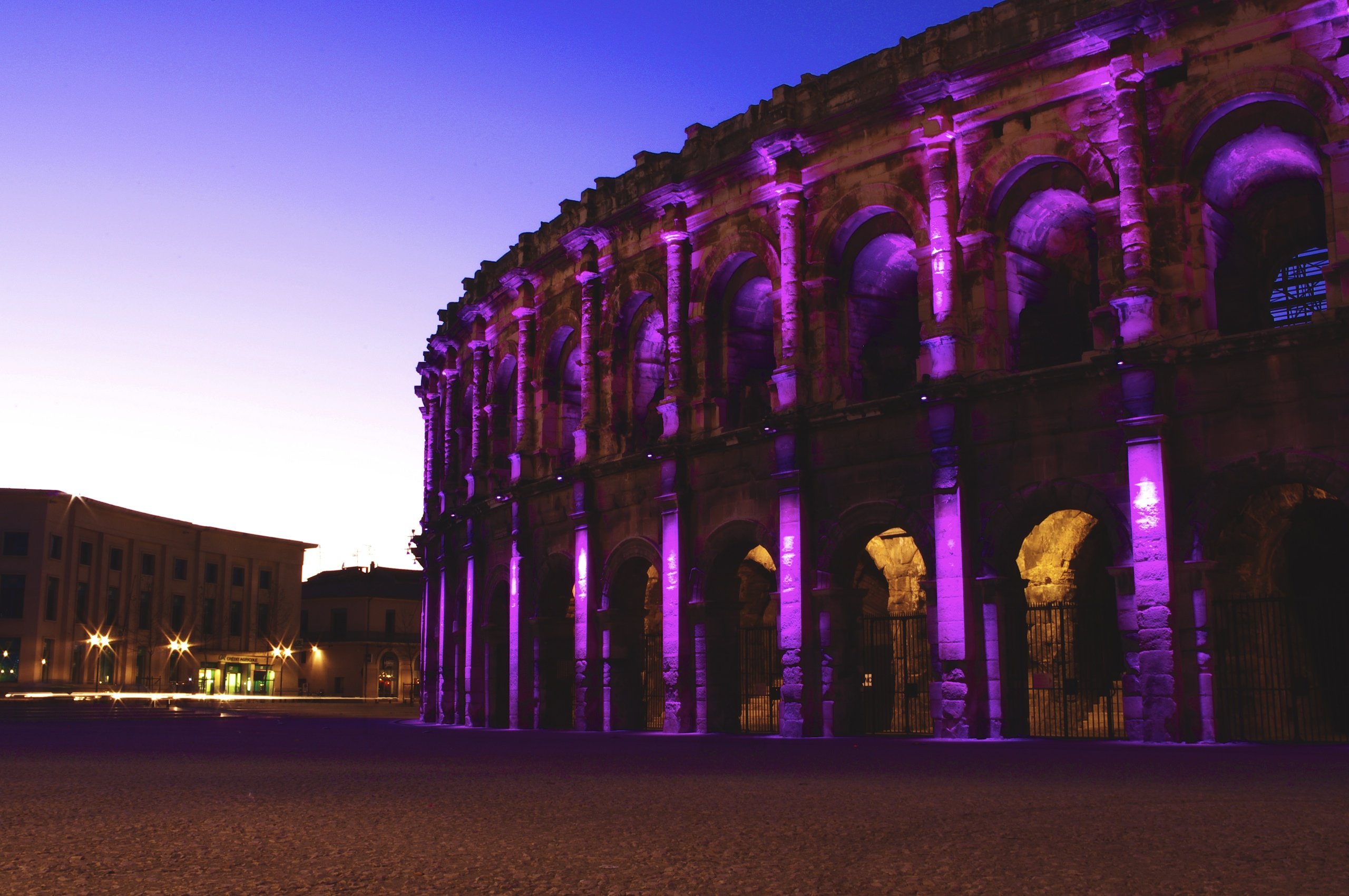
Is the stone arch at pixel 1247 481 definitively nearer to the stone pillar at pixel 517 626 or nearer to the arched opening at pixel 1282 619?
the arched opening at pixel 1282 619

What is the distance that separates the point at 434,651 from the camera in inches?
1268

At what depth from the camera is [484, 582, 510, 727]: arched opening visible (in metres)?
27.8

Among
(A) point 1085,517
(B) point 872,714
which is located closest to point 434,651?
(B) point 872,714

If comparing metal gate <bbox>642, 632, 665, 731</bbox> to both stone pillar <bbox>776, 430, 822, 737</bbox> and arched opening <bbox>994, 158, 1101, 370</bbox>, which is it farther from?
arched opening <bbox>994, 158, 1101, 370</bbox>

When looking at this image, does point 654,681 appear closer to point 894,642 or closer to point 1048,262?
point 894,642

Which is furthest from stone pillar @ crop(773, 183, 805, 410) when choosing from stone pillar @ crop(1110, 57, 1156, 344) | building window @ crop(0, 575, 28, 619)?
building window @ crop(0, 575, 28, 619)

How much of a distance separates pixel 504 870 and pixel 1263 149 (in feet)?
51.5

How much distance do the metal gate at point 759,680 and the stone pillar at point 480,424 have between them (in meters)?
7.56

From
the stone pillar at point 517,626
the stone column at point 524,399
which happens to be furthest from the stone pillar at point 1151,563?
the stone column at point 524,399

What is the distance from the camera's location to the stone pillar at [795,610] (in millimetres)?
19766

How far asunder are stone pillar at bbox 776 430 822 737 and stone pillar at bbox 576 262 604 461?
5.53 m

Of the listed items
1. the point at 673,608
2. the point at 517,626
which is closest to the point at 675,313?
the point at 673,608

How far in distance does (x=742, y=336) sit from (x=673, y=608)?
4.98m

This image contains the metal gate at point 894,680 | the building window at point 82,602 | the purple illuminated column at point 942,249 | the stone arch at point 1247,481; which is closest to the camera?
the stone arch at point 1247,481
